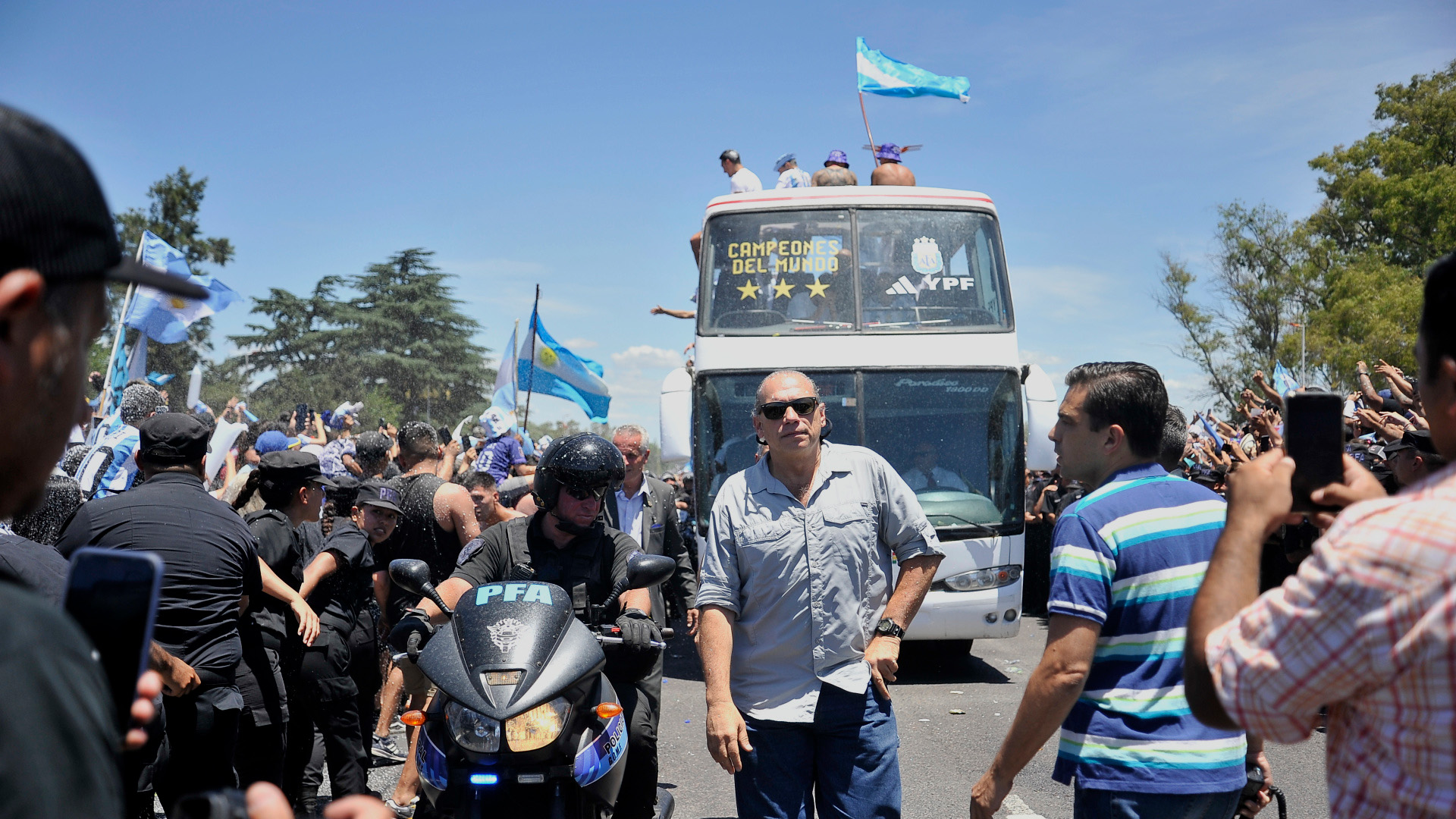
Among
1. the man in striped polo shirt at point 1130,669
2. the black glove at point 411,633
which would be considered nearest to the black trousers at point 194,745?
the black glove at point 411,633

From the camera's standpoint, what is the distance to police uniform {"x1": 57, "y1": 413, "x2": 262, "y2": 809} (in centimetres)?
381

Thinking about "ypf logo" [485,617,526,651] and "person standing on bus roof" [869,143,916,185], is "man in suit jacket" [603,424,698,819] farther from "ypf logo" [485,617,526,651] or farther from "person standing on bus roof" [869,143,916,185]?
"person standing on bus roof" [869,143,916,185]

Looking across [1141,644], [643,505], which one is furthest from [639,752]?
[643,505]

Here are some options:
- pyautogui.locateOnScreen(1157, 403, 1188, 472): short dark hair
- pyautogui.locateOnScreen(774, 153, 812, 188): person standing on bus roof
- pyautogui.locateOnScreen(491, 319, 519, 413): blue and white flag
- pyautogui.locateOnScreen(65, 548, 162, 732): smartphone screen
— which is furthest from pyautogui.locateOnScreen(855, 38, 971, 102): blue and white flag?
pyautogui.locateOnScreen(65, 548, 162, 732): smartphone screen

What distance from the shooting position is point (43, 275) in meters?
0.96

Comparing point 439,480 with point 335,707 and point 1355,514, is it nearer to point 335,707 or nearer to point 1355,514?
point 335,707

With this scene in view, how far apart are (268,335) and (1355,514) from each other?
57408mm

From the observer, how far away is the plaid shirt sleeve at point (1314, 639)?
1.29m

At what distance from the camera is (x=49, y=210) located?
968mm

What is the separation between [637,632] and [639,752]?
2.38 feet

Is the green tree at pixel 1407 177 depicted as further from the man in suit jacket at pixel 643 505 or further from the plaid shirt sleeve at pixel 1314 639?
the plaid shirt sleeve at pixel 1314 639

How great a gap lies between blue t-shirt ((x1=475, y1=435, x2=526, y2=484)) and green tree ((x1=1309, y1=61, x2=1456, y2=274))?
2361 cm

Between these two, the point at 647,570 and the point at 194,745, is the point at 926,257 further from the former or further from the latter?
the point at 194,745

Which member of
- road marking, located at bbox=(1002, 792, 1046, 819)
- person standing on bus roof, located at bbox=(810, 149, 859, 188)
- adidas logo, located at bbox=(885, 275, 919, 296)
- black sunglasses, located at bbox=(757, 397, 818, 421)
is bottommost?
road marking, located at bbox=(1002, 792, 1046, 819)
